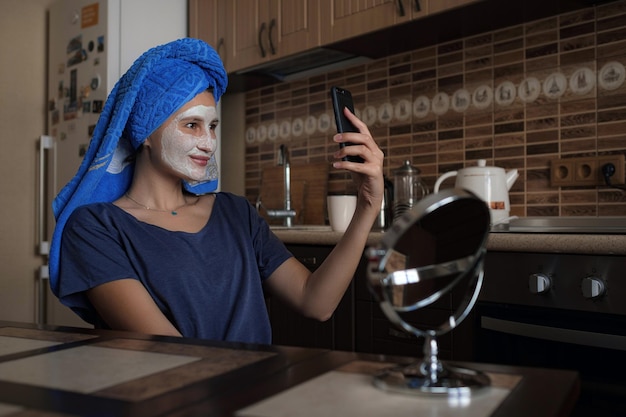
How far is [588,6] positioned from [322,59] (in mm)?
1117

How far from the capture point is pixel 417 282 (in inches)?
21.8

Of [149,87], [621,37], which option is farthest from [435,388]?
[621,37]

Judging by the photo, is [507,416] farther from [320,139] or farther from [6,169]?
[6,169]

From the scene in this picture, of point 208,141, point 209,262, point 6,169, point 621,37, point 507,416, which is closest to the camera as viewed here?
point 507,416

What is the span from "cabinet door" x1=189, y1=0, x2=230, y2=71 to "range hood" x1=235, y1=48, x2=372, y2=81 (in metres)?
0.16

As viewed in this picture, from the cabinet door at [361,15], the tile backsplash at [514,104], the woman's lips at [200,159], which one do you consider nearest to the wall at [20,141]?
the tile backsplash at [514,104]

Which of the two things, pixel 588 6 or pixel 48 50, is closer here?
pixel 588 6

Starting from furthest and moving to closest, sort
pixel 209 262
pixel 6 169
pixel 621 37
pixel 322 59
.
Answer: pixel 6 169, pixel 322 59, pixel 621 37, pixel 209 262

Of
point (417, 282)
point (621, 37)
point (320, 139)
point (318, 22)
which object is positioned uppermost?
point (318, 22)

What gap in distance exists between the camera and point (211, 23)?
3.06m

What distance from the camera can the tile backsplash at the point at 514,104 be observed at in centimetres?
205

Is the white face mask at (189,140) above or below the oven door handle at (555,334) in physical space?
above

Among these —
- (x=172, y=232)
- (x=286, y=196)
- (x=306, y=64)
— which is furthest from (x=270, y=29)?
(x=172, y=232)

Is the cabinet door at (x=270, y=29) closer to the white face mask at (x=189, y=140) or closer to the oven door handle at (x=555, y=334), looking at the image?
the white face mask at (x=189, y=140)
